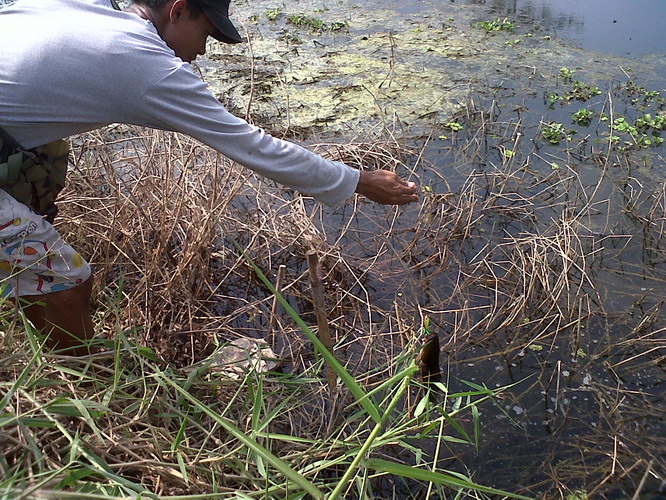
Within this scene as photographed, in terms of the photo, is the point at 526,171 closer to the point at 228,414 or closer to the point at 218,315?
the point at 218,315

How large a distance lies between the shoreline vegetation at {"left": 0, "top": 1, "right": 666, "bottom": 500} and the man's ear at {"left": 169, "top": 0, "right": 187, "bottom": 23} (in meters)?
0.67

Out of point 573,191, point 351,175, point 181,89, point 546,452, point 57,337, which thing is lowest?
point 546,452

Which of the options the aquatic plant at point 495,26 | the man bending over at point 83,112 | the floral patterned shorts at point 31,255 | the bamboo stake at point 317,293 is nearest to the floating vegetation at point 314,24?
the aquatic plant at point 495,26

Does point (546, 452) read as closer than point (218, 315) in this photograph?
Yes

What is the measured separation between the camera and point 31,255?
1.75 metres

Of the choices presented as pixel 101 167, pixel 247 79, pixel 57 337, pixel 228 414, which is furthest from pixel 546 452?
pixel 247 79

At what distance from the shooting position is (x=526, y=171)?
3.61 m

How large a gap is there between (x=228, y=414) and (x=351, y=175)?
2.70ft

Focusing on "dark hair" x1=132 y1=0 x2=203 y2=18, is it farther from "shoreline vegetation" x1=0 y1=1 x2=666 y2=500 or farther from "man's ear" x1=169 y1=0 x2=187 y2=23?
"shoreline vegetation" x1=0 y1=1 x2=666 y2=500

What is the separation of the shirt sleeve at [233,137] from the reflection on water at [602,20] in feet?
14.1

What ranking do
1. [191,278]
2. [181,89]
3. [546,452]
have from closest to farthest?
1. [181,89]
2. [546,452]
3. [191,278]

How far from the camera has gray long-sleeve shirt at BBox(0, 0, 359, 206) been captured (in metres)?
1.54

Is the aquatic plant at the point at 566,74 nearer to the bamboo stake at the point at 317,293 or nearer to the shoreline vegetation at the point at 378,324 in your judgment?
the shoreline vegetation at the point at 378,324

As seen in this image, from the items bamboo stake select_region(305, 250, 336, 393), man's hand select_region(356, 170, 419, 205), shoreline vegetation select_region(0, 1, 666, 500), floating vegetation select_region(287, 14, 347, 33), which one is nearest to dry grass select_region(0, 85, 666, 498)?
shoreline vegetation select_region(0, 1, 666, 500)
